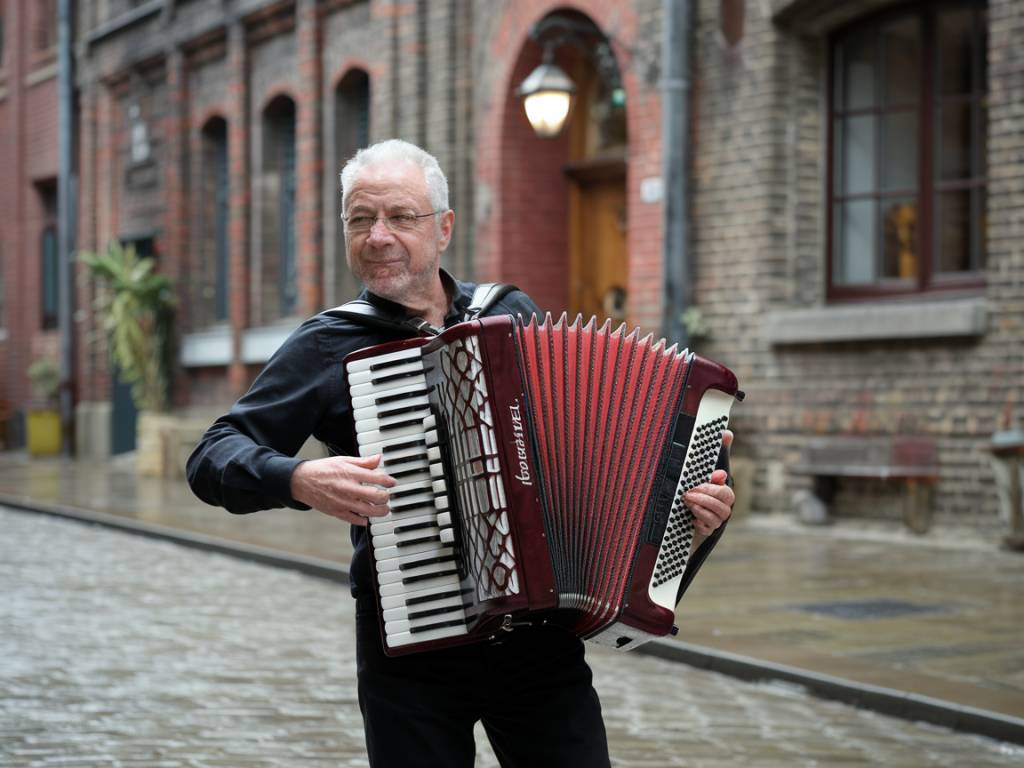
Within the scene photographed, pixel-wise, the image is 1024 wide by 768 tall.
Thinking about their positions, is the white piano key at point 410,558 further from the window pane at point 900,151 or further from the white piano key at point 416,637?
the window pane at point 900,151

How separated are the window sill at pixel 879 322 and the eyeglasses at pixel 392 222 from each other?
8.42 meters

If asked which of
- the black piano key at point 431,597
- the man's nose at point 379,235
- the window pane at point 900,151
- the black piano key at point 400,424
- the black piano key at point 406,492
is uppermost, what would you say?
the window pane at point 900,151

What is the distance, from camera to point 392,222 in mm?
3346

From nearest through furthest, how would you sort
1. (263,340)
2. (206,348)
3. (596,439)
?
(596,439), (263,340), (206,348)

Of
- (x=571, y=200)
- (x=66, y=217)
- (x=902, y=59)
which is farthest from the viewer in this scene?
(x=66, y=217)

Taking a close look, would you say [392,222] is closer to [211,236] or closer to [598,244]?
[598,244]

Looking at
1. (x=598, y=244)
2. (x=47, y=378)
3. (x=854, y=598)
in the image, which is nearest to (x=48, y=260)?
(x=47, y=378)

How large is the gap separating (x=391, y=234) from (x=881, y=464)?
28.8ft

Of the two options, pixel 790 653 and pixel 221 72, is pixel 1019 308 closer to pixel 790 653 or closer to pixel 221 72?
pixel 790 653

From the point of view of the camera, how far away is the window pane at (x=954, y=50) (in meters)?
11.7

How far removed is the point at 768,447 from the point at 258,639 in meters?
5.70

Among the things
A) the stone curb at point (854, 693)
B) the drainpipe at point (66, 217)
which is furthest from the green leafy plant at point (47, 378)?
the stone curb at point (854, 693)

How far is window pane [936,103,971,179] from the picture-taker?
11.7 m

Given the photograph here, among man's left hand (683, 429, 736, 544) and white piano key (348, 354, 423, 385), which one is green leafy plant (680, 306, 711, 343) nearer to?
man's left hand (683, 429, 736, 544)
